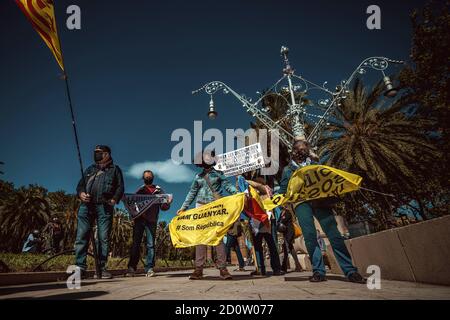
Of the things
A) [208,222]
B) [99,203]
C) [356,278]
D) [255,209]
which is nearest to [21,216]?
[99,203]

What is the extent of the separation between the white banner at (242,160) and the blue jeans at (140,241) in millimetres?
6163

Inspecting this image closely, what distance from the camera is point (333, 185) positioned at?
3283 millimetres

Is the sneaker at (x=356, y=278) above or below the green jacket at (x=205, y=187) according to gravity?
below

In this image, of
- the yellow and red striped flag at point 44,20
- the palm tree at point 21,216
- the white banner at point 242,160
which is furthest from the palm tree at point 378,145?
the palm tree at point 21,216

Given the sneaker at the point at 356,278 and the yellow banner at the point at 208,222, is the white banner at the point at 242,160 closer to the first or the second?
the yellow banner at the point at 208,222

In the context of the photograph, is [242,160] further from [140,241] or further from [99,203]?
[99,203]

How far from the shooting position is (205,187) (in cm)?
430

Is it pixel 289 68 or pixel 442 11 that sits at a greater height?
pixel 442 11

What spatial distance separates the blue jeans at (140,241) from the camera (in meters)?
5.18

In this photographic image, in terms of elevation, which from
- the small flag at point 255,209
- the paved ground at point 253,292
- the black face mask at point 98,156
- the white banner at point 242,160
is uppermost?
the white banner at point 242,160
